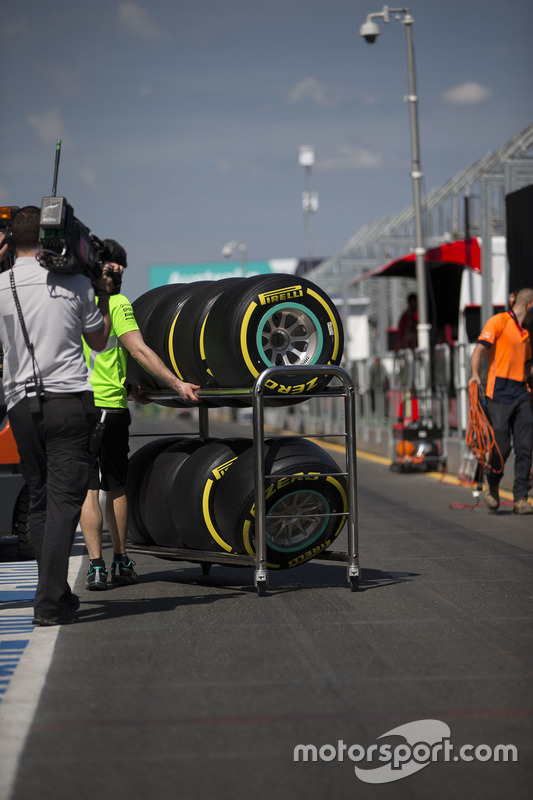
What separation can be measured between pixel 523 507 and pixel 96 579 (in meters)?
5.03

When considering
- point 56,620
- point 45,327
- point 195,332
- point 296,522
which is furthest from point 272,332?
point 56,620

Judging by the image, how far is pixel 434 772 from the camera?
3.65m

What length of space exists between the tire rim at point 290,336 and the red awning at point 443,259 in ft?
43.9

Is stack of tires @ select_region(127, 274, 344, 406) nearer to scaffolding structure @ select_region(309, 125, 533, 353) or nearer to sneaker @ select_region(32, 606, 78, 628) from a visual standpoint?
sneaker @ select_region(32, 606, 78, 628)

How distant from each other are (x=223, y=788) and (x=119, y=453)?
159 inches

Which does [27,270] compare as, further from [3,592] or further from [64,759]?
[64,759]

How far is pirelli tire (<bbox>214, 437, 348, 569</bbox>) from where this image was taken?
6879 millimetres

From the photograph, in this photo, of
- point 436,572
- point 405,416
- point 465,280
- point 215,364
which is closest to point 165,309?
point 215,364

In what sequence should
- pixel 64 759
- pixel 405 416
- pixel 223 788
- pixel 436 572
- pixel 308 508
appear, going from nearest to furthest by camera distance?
1. pixel 223 788
2. pixel 64 759
3. pixel 308 508
4. pixel 436 572
5. pixel 405 416

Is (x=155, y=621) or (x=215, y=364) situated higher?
(x=215, y=364)

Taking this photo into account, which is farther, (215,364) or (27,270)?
(215,364)

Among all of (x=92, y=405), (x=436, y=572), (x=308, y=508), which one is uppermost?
(x=92, y=405)

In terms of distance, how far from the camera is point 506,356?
11.2 metres

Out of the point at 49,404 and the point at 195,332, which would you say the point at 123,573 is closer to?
Result: the point at 195,332
